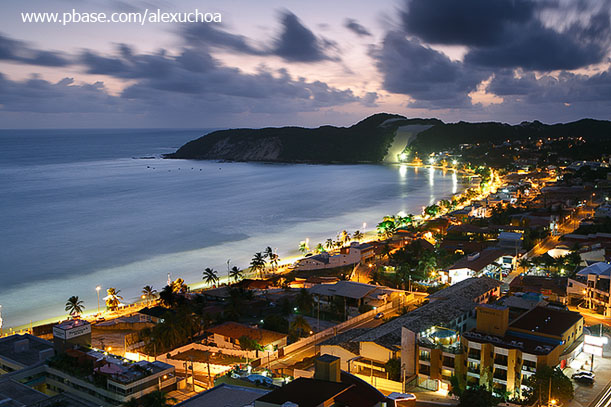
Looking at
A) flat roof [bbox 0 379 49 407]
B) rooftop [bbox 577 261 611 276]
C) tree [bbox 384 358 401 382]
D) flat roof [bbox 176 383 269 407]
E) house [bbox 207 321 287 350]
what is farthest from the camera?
rooftop [bbox 577 261 611 276]

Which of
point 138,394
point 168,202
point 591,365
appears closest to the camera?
point 138,394

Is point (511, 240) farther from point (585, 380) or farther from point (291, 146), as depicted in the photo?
point (291, 146)

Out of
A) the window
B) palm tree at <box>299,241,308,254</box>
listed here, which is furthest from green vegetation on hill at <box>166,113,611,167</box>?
the window

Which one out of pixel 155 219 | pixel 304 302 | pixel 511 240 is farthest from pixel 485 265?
pixel 155 219

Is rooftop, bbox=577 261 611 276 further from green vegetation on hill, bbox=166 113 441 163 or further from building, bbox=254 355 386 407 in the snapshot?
green vegetation on hill, bbox=166 113 441 163

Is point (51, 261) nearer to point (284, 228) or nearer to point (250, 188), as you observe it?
point (284, 228)

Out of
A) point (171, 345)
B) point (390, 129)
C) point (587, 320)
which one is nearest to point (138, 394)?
point (171, 345)

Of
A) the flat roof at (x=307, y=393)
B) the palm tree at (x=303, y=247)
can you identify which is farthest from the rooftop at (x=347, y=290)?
the flat roof at (x=307, y=393)
